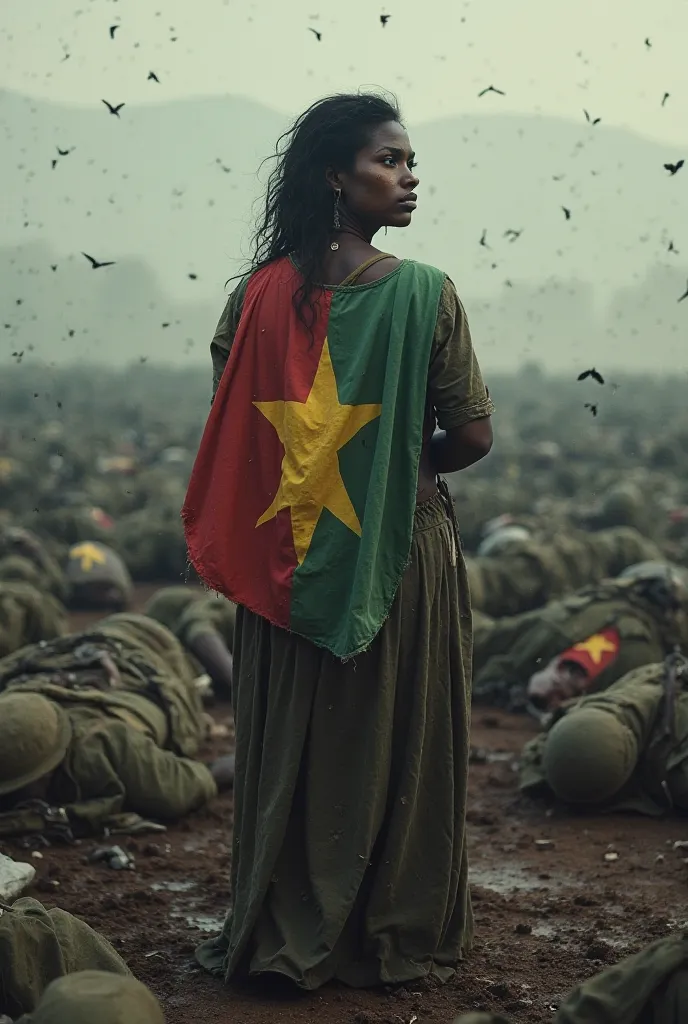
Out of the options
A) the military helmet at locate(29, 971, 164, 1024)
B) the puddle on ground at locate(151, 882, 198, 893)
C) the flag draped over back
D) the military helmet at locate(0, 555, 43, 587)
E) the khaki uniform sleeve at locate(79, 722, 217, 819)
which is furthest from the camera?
the military helmet at locate(0, 555, 43, 587)

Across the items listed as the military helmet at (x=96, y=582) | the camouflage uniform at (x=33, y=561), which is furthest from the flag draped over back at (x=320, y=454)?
the military helmet at (x=96, y=582)

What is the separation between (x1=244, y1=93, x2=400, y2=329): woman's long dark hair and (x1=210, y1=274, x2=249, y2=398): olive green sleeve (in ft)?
0.72

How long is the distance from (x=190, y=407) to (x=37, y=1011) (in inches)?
1468

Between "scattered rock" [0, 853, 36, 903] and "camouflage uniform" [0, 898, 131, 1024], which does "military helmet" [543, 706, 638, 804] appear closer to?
"scattered rock" [0, 853, 36, 903]

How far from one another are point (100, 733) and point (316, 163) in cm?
286

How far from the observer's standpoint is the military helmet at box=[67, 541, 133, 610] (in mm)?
11547

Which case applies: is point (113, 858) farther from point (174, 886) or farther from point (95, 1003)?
point (95, 1003)

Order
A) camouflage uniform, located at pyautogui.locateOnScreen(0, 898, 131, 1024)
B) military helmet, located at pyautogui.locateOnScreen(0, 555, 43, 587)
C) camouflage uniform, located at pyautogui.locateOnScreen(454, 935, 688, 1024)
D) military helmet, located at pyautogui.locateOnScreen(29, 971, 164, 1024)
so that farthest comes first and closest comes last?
military helmet, located at pyautogui.locateOnScreen(0, 555, 43, 587), camouflage uniform, located at pyautogui.locateOnScreen(0, 898, 131, 1024), camouflage uniform, located at pyautogui.locateOnScreen(454, 935, 688, 1024), military helmet, located at pyautogui.locateOnScreen(29, 971, 164, 1024)

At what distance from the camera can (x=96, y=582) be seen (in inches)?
456

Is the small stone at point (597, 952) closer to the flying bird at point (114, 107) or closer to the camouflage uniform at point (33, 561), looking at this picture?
the flying bird at point (114, 107)

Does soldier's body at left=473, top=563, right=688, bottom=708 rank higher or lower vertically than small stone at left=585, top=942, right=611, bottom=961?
higher

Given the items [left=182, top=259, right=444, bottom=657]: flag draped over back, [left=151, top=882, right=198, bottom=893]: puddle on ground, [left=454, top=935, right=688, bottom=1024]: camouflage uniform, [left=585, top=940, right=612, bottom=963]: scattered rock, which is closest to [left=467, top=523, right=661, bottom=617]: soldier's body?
[left=151, top=882, right=198, bottom=893]: puddle on ground

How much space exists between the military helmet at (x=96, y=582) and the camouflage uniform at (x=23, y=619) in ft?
8.95

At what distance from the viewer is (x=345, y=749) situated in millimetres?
3986
